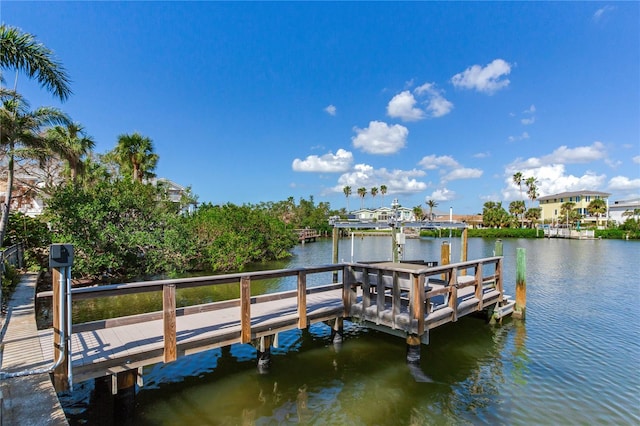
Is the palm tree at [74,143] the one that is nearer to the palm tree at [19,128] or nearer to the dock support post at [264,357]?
the palm tree at [19,128]

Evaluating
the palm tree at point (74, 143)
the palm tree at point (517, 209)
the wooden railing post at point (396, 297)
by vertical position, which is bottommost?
the wooden railing post at point (396, 297)

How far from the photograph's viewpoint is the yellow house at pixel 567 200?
71500mm

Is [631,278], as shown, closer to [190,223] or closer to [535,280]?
[535,280]

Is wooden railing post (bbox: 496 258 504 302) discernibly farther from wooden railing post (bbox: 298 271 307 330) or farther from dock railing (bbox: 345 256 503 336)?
wooden railing post (bbox: 298 271 307 330)

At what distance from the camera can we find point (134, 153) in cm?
2562

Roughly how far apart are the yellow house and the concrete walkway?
85.5 m

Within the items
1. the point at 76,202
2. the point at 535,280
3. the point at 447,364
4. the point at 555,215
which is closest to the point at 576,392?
the point at 447,364

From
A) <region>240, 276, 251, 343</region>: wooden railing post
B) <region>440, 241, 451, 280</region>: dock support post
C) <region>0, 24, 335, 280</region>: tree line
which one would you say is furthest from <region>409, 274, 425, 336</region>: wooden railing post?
<region>0, 24, 335, 280</region>: tree line

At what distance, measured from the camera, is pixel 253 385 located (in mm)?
6301

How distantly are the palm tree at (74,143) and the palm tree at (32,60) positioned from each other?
21.4 feet

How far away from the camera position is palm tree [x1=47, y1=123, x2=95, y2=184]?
18.3 meters

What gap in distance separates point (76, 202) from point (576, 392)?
54.1ft

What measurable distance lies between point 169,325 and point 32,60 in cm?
999

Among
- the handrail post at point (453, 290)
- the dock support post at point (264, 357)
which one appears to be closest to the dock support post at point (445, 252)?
the handrail post at point (453, 290)
